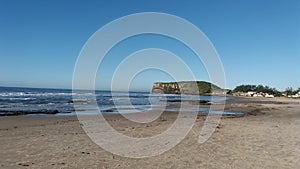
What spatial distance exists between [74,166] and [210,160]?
3246 millimetres

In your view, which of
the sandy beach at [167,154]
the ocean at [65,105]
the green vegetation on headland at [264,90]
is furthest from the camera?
the green vegetation on headland at [264,90]

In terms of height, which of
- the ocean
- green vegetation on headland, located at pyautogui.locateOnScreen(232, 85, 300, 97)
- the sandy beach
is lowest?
the sandy beach

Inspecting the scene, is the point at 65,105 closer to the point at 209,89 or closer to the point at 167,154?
the point at 167,154

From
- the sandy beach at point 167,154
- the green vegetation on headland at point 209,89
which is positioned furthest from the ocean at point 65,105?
the green vegetation on headland at point 209,89

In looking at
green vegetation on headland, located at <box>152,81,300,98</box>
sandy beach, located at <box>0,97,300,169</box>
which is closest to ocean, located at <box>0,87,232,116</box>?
sandy beach, located at <box>0,97,300,169</box>

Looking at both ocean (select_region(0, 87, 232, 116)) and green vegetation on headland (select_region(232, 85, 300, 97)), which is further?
green vegetation on headland (select_region(232, 85, 300, 97))

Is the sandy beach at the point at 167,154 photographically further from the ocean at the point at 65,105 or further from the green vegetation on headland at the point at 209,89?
the green vegetation on headland at the point at 209,89

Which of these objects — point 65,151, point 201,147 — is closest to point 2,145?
point 65,151

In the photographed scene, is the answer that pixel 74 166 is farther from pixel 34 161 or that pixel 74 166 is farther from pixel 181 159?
pixel 181 159

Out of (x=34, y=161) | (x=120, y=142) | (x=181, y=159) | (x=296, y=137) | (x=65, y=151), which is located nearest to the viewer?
(x=34, y=161)

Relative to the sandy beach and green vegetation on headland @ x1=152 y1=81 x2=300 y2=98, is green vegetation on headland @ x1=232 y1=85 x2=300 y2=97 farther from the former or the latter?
the sandy beach

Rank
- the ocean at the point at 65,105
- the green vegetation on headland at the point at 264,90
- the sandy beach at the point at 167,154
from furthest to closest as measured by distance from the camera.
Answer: the green vegetation on headland at the point at 264,90
the ocean at the point at 65,105
the sandy beach at the point at 167,154

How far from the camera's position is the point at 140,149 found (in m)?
Answer: 7.95

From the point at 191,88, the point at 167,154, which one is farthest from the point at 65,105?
the point at 191,88
